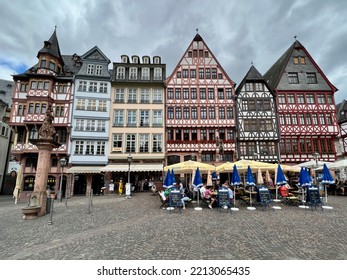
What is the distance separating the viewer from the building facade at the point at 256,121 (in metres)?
24.5

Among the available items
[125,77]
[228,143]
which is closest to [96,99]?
[125,77]

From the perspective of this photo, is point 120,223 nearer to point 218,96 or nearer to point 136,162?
point 136,162

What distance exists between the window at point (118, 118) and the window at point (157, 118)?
14.3 ft

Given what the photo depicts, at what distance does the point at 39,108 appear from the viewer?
74.6 ft

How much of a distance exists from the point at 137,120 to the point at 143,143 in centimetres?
333

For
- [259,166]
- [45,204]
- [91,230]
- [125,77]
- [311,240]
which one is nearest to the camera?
[311,240]

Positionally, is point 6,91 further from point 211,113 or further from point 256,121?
point 256,121

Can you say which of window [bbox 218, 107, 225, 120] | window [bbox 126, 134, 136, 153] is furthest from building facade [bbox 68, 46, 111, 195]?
window [bbox 218, 107, 225, 120]

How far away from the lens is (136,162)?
24.0 metres

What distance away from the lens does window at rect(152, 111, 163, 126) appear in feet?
83.0

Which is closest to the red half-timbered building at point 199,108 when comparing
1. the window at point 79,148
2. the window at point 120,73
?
the window at point 120,73

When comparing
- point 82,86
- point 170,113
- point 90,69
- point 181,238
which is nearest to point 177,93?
point 170,113

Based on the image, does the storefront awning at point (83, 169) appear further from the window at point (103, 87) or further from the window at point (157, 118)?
the window at point (103, 87)

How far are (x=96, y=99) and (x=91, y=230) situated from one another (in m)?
21.4
